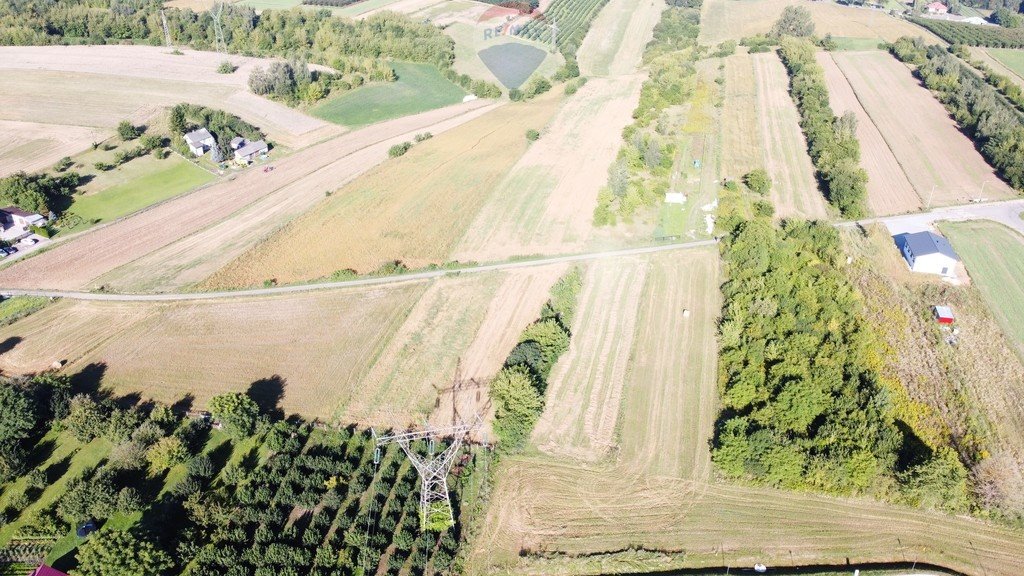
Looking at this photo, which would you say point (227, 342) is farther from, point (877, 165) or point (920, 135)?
point (920, 135)

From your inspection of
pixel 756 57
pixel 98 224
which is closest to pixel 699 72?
pixel 756 57

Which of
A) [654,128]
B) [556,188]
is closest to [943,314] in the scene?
[556,188]

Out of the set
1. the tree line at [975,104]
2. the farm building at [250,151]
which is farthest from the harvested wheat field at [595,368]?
the tree line at [975,104]

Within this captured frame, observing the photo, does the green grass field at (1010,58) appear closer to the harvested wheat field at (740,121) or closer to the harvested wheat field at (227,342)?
the harvested wheat field at (740,121)

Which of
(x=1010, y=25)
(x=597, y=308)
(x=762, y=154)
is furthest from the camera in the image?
(x=1010, y=25)

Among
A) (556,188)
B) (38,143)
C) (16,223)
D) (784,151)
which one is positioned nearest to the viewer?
(16,223)

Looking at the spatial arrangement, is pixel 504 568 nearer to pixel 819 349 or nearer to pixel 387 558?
pixel 387 558
